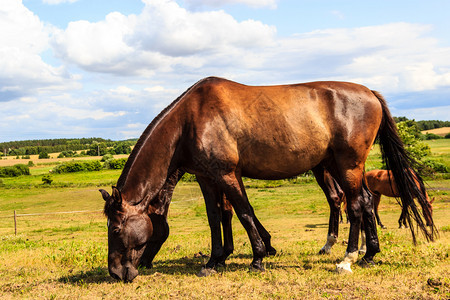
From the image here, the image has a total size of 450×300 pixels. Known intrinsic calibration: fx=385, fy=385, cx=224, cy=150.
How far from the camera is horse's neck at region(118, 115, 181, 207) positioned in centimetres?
621

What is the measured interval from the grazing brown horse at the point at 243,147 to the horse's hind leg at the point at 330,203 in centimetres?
133

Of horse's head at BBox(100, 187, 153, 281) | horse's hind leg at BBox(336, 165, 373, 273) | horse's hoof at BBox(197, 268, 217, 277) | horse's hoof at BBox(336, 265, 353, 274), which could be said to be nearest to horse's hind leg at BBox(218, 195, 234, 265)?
horse's hoof at BBox(197, 268, 217, 277)

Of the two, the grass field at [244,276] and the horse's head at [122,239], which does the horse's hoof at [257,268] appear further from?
the horse's head at [122,239]

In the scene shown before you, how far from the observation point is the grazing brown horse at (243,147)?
611 cm

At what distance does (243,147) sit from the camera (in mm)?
6262

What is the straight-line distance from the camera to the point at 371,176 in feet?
57.1

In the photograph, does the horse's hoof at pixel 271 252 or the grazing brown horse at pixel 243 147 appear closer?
the grazing brown horse at pixel 243 147

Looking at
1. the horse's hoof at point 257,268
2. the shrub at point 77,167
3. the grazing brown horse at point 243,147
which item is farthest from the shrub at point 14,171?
the horse's hoof at point 257,268

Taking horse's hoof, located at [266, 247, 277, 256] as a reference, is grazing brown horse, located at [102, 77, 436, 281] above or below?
above

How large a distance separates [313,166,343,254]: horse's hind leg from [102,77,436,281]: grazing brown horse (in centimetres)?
133

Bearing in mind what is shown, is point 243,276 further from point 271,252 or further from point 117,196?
point 117,196

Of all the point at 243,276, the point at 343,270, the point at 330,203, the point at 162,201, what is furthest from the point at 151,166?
the point at 330,203

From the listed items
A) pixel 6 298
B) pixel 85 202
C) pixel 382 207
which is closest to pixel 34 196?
pixel 85 202

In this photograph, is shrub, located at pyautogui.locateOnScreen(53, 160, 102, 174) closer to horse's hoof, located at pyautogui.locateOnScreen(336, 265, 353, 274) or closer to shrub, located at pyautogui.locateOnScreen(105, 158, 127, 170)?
shrub, located at pyautogui.locateOnScreen(105, 158, 127, 170)
